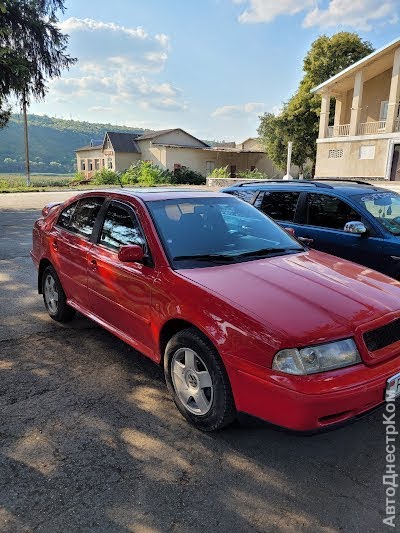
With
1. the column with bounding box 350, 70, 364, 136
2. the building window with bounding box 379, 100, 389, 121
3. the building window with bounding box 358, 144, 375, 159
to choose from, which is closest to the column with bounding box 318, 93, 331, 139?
the column with bounding box 350, 70, 364, 136

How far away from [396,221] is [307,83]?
33801 mm

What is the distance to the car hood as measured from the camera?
248cm

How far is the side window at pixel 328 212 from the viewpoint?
17.6 feet

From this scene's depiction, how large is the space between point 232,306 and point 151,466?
1116 mm

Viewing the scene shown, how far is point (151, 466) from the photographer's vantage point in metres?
2.60

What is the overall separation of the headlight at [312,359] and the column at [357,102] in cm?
2766

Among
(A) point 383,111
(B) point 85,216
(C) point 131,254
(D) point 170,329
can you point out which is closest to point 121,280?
(C) point 131,254

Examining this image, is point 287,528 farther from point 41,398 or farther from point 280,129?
point 280,129

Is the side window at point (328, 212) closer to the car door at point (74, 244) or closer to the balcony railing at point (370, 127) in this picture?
the car door at point (74, 244)

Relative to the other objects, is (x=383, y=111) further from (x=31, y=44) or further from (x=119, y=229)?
(x=119, y=229)

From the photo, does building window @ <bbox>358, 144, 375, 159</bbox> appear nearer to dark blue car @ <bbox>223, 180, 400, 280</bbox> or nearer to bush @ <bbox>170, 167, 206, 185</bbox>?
bush @ <bbox>170, 167, 206, 185</bbox>

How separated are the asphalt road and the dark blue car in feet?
7.74

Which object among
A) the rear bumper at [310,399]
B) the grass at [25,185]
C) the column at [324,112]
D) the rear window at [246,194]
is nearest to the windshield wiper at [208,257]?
the rear bumper at [310,399]

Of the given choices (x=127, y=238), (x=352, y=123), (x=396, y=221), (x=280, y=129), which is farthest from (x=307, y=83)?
(x=127, y=238)
